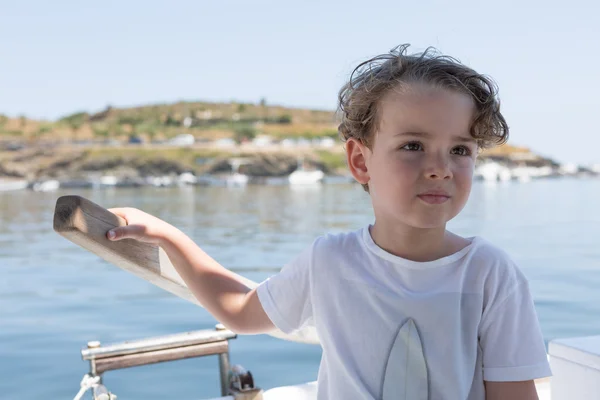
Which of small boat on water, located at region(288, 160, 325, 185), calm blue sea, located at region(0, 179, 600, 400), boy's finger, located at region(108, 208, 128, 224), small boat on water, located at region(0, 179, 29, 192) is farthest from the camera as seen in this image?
small boat on water, located at region(288, 160, 325, 185)

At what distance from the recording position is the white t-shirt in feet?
3.04

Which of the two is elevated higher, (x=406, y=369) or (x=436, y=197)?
(x=436, y=197)

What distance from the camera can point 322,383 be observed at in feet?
3.42

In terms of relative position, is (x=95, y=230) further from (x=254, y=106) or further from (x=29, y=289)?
(x=254, y=106)

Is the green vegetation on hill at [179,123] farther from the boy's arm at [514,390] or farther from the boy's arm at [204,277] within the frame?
the boy's arm at [514,390]

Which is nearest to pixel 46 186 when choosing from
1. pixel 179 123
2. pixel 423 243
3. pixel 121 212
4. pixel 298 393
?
pixel 179 123

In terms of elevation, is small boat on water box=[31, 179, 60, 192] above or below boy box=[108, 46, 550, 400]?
below

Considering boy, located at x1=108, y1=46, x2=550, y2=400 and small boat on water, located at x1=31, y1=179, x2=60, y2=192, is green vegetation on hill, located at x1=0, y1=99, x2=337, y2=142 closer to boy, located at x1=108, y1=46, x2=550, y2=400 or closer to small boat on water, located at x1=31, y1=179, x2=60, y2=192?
small boat on water, located at x1=31, y1=179, x2=60, y2=192

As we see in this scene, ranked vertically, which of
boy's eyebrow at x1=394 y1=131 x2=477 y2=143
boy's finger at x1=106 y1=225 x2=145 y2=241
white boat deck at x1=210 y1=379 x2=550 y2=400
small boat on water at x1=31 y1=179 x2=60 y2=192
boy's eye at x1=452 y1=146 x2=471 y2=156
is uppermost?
boy's eyebrow at x1=394 y1=131 x2=477 y2=143

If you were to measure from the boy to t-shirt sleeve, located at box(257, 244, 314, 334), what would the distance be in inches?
0.9

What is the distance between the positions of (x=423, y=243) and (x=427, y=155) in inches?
4.5

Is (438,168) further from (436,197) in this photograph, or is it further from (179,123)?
(179,123)

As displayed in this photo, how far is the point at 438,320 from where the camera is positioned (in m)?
0.94

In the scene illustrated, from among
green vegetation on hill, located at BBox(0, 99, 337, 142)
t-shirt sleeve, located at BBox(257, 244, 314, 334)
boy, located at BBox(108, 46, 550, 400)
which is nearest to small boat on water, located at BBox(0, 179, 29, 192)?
green vegetation on hill, located at BBox(0, 99, 337, 142)
